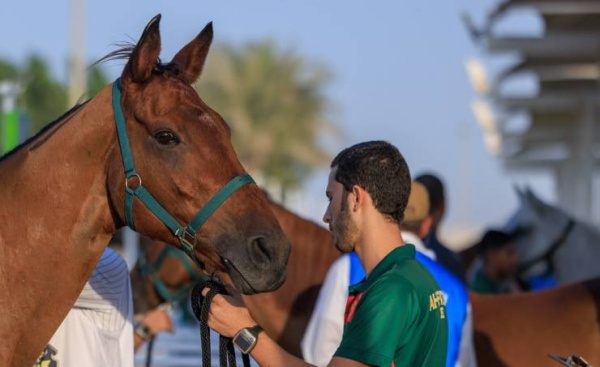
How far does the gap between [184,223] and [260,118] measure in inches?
883

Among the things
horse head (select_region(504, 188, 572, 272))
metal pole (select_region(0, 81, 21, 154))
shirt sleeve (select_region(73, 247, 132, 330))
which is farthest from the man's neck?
horse head (select_region(504, 188, 572, 272))

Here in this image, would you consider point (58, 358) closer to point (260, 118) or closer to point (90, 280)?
point (90, 280)

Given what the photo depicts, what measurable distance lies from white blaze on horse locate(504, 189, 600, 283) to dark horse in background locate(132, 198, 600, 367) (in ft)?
8.98

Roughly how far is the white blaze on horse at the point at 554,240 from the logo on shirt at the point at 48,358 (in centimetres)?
518

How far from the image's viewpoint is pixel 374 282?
286cm

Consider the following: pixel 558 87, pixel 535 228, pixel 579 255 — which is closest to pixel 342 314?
pixel 579 255

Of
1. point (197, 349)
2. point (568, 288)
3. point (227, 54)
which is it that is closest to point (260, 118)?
point (227, 54)

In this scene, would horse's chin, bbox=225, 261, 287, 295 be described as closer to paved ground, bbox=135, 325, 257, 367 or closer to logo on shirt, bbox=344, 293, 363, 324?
logo on shirt, bbox=344, 293, 363, 324

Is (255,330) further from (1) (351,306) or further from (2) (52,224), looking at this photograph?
(2) (52,224)

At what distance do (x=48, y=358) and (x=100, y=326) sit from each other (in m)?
0.20

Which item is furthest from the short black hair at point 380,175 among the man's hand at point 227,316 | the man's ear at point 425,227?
the man's ear at point 425,227

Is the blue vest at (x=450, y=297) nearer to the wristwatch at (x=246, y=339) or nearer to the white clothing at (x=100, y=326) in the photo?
the white clothing at (x=100, y=326)

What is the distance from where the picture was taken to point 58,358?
3.54 meters

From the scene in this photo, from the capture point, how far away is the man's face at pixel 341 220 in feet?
9.71
